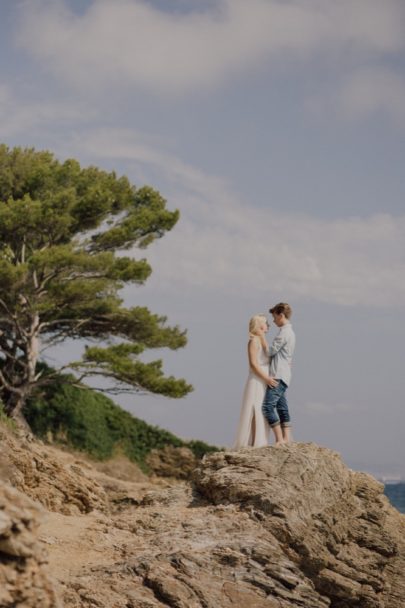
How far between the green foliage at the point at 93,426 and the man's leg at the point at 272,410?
16816 millimetres

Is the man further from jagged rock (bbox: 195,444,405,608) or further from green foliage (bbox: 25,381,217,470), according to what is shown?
green foliage (bbox: 25,381,217,470)

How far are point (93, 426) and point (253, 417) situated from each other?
59.2ft

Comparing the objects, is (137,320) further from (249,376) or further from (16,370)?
(249,376)

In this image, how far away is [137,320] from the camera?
1137 inches

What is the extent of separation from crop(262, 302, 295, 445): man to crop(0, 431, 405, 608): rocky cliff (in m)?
0.79

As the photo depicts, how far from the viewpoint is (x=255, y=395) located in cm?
1277

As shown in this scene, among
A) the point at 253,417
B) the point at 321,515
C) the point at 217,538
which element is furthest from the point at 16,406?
the point at 217,538

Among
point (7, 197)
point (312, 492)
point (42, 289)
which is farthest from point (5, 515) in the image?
point (7, 197)

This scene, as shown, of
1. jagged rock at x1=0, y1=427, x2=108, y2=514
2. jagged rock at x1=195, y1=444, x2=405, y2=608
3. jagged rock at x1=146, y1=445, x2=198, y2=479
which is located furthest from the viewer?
jagged rock at x1=146, y1=445, x2=198, y2=479

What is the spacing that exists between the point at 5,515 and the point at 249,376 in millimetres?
7113

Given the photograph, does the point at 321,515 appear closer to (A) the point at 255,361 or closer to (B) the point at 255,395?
(B) the point at 255,395

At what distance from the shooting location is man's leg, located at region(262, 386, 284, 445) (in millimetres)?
Result: 12711

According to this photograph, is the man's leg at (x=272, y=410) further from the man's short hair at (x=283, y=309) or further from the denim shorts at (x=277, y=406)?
the man's short hair at (x=283, y=309)

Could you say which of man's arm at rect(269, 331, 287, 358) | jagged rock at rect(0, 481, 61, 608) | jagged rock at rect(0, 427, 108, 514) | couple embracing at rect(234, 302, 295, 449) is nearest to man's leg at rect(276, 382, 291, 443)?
couple embracing at rect(234, 302, 295, 449)
